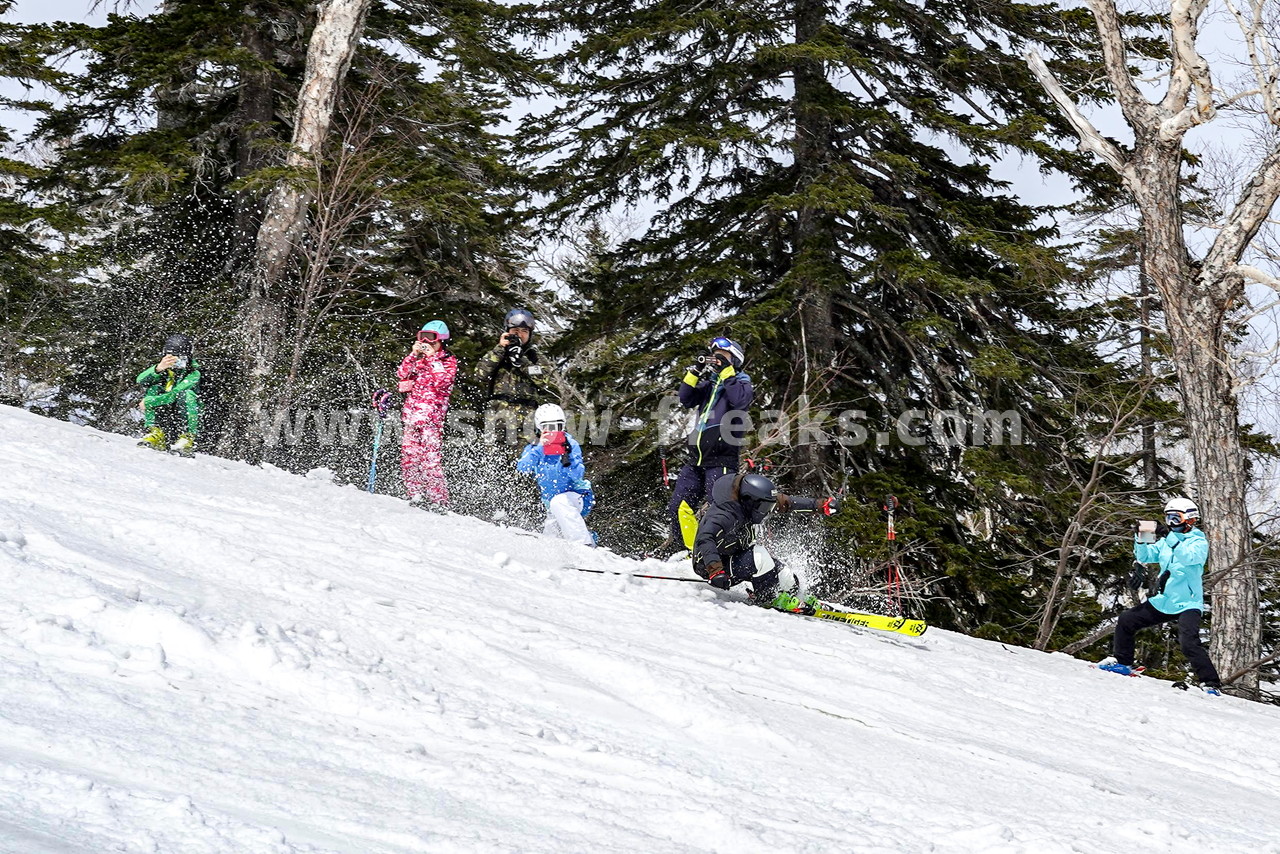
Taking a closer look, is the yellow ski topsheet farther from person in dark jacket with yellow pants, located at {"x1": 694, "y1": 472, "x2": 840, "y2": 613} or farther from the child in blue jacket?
the child in blue jacket

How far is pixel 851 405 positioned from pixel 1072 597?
14.0ft

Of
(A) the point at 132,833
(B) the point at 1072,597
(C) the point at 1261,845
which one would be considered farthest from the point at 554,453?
(B) the point at 1072,597

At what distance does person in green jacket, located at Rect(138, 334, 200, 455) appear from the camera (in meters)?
10.2

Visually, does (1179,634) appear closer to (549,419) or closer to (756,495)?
(756,495)

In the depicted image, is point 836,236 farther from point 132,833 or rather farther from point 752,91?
point 132,833

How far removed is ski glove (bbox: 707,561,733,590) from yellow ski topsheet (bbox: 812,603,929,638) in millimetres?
948

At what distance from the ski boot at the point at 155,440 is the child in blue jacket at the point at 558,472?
11.4ft

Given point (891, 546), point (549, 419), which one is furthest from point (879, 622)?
point (891, 546)

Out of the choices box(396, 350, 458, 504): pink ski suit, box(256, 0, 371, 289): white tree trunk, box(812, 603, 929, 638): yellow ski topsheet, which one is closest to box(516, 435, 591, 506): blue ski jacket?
box(396, 350, 458, 504): pink ski suit

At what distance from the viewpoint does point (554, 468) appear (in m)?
9.30

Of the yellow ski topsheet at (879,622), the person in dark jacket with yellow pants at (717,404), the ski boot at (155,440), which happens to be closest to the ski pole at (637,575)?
the person in dark jacket with yellow pants at (717,404)

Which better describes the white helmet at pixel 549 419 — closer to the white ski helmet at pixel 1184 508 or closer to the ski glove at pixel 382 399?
the ski glove at pixel 382 399

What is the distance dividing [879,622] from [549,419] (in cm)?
342

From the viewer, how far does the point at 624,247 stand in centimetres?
1609
